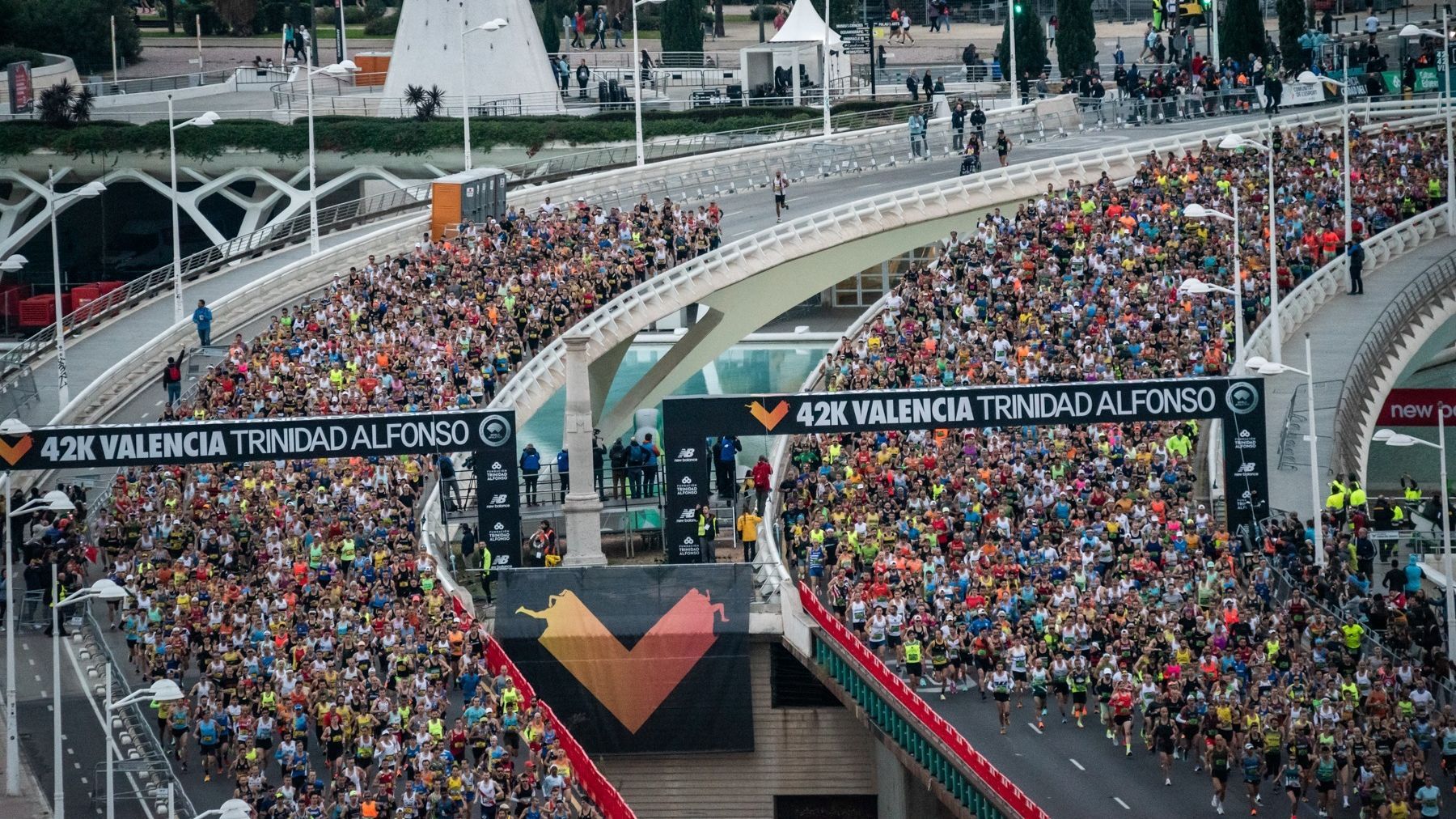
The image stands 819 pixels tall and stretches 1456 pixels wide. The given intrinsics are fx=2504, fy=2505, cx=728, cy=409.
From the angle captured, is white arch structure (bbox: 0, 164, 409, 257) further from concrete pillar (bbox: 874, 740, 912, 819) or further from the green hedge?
concrete pillar (bbox: 874, 740, 912, 819)

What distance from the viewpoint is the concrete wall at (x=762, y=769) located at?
144ft

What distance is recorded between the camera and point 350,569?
42.5 metres

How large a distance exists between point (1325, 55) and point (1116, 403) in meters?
36.6

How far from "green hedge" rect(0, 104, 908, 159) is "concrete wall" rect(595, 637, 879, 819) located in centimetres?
4012

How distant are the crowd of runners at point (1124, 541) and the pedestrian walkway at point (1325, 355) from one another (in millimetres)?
1178

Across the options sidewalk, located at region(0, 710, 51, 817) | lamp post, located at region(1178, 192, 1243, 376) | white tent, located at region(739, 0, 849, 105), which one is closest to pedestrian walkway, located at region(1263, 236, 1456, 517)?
lamp post, located at region(1178, 192, 1243, 376)

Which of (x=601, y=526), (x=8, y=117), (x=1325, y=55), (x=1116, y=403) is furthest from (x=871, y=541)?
(x=8, y=117)

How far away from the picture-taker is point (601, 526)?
49.4 meters

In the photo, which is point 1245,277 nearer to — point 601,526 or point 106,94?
point 601,526

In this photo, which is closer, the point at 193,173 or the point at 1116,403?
the point at 1116,403

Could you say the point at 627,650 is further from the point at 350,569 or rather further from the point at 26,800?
the point at 26,800

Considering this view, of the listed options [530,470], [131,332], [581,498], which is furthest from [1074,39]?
[581,498]

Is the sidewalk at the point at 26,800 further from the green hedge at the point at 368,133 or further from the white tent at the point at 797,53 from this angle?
the white tent at the point at 797,53

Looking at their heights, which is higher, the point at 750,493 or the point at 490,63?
the point at 490,63
